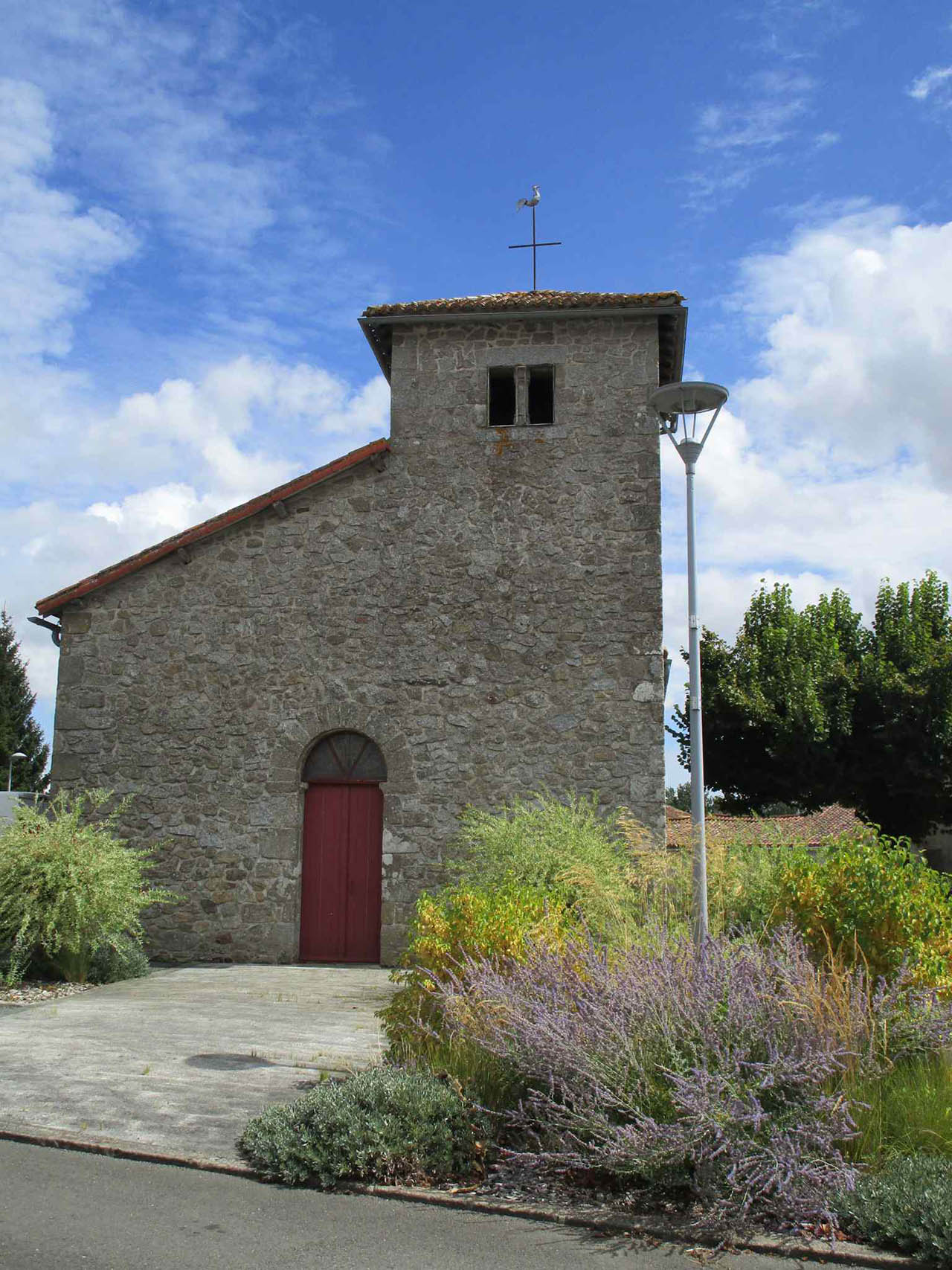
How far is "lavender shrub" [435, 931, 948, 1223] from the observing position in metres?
4.57

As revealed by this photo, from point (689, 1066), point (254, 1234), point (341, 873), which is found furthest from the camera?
point (341, 873)

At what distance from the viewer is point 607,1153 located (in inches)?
186

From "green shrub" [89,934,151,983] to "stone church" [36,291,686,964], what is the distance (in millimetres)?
1102

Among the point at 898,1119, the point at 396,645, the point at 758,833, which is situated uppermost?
the point at 396,645

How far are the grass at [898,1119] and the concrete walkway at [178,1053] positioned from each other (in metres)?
3.09

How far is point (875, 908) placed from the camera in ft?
21.0

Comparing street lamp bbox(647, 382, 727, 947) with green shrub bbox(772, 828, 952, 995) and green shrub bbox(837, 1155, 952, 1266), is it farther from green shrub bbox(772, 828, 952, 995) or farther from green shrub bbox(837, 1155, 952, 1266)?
green shrub bbox(837, 1155, 952, 1266)

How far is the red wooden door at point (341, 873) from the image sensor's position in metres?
12.7

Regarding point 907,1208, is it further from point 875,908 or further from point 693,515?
point 693,515

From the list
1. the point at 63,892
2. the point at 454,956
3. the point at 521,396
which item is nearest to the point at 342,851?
the point at 63,892

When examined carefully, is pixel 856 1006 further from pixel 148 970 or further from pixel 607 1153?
pixel 148 970

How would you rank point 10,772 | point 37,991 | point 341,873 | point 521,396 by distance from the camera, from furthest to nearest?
point 10,772 → point 521,396 → point 341,873 → point 37,991

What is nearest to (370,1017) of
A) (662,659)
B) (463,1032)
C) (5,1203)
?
(463,1032)

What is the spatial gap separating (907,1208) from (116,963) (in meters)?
9.24
